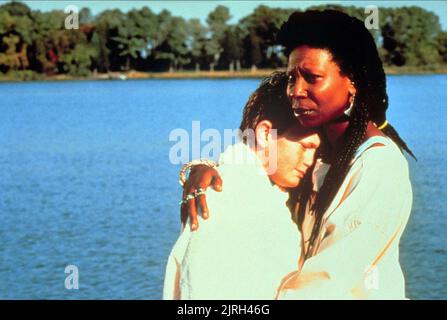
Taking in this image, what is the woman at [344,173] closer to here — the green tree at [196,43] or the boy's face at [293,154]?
the boy's face at [293,154]

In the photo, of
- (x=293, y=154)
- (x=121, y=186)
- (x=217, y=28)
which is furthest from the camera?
(x=121, y=186)

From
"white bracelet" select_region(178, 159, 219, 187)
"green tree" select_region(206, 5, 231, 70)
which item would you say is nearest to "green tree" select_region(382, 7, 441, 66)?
"green tree" select_region(206, 5, 231, 70)

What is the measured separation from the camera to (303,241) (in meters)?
2.44

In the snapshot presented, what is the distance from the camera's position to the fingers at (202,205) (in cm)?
222

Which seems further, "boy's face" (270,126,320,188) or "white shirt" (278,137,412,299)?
"boy's face" (270,126,320,188)

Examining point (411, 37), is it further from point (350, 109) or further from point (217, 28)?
point (350, 109)

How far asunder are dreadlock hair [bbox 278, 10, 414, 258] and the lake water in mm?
5964

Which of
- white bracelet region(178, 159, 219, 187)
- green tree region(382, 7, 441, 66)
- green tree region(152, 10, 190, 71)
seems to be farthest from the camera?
green tree region(152, 10, 190, 71)

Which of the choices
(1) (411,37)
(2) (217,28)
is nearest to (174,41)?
(2) (217,28)

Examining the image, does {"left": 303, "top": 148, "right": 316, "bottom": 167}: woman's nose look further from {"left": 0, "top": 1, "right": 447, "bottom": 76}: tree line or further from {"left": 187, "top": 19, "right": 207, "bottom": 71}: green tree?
{"left": 187, "top": 19, "right": 207, "bottom": 71}: green tree

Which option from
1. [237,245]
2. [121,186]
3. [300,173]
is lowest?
[121,186]

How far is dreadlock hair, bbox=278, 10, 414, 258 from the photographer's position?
2414 mm

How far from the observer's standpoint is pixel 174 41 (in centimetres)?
754

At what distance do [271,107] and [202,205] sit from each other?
386 millimetres
